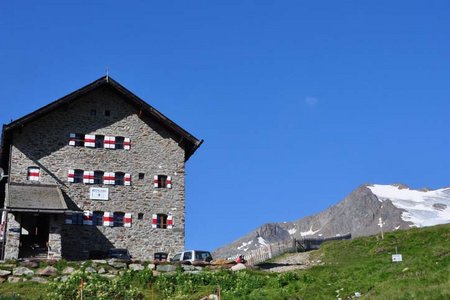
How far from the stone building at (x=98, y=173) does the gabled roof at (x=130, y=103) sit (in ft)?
0.21

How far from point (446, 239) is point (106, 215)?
19.6m

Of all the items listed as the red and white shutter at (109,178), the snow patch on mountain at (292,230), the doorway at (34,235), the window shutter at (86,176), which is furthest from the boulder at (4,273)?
the snow patch on mountain at (292,230)

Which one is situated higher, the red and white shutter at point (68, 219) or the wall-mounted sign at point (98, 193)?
the wall-mounted sign at point (98, 193)

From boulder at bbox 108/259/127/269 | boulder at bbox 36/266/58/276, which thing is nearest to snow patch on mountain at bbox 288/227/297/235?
boulder at bbox 108/259/127/269

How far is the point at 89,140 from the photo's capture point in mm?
40219

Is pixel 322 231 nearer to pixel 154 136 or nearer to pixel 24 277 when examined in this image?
pixel 154 136

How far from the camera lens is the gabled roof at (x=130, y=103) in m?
38.6

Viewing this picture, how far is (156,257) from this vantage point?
128ft

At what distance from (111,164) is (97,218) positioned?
141 inches

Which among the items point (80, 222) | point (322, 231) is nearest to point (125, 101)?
point (80, 222)

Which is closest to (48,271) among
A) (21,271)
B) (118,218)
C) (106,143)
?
(21,271)

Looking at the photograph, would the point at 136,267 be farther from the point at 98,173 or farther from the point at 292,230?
the point at 292,230

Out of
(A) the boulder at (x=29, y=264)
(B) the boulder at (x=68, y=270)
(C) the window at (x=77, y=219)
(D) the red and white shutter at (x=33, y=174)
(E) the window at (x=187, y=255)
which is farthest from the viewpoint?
(D) the red and white shutter at (x=33, y=174)

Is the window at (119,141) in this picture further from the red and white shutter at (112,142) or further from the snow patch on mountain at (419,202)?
the snow patch on mountain at (419,202)
